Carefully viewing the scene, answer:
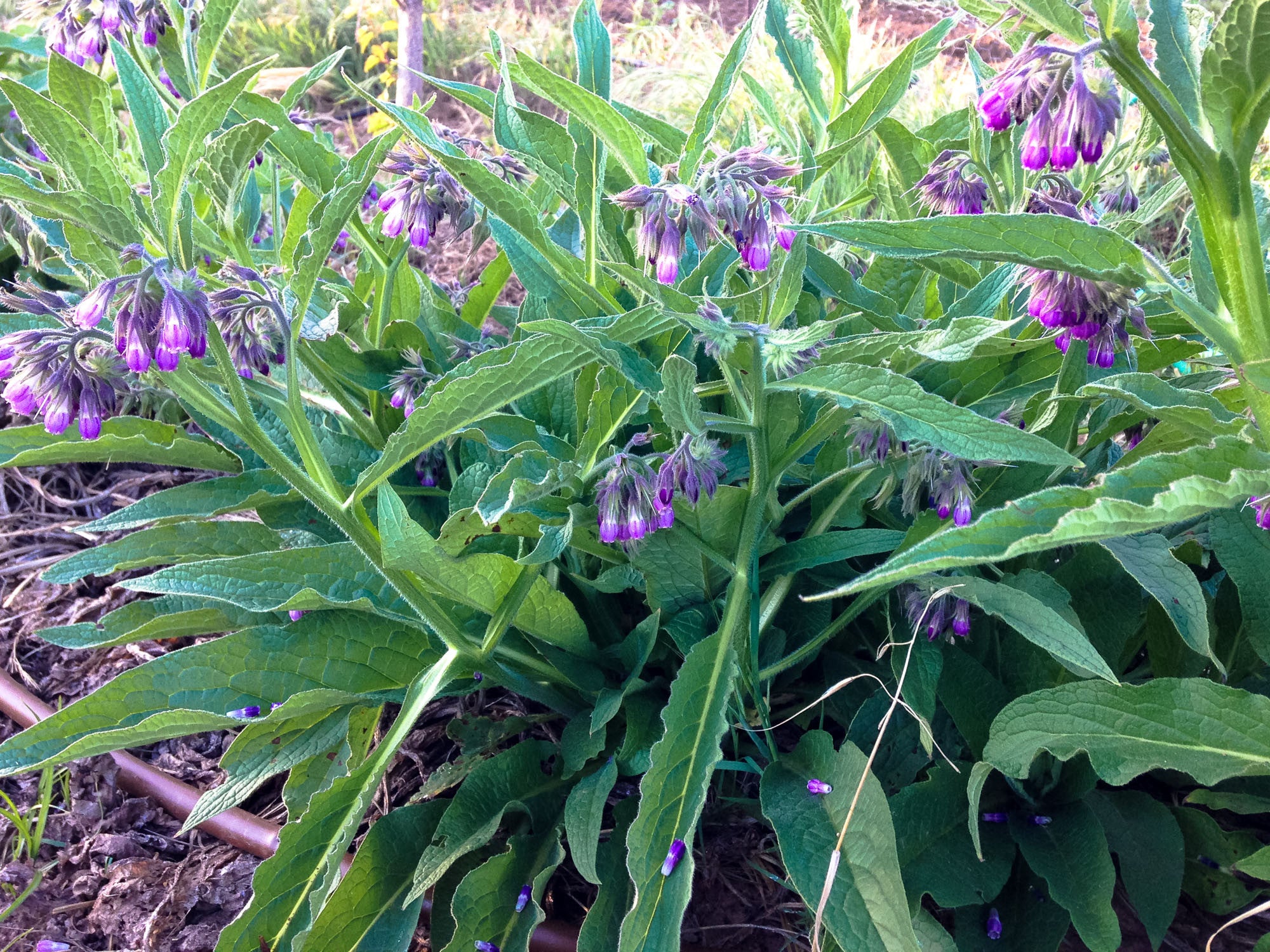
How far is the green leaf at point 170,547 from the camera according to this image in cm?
167

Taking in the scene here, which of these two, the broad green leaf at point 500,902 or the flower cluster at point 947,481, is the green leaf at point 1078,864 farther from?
the broad green leaf at point 500,902

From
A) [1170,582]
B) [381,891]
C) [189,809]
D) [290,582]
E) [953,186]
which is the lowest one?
[189,809]

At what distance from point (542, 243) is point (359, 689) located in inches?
30.5

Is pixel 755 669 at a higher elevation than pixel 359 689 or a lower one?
higher

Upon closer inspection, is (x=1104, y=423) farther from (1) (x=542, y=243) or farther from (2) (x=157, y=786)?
(2) (x=157, y=786)

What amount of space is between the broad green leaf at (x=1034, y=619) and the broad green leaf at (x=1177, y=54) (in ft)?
2.03

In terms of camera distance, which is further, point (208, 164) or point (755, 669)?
point (755, 669)

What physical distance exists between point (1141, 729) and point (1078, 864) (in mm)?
301

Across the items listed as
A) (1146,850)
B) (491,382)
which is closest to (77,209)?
(491,382)

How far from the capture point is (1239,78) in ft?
3.14

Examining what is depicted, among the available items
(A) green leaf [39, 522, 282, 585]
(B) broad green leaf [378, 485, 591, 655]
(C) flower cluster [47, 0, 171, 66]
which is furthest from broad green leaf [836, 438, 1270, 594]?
(C) flower cluster [47, 0, 171, 66]

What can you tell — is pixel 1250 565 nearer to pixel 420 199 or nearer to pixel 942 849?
pixel 942 849

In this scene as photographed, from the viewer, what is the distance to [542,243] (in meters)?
1.43

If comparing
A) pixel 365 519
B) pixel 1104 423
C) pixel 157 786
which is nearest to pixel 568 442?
pixel 365 519
